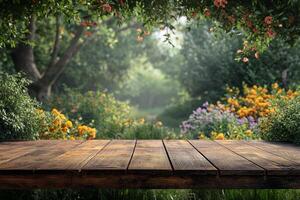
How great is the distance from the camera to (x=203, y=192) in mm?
4625

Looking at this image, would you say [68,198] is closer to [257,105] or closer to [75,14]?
[75,14]

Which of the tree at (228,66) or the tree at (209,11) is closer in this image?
the tree at (209,11)

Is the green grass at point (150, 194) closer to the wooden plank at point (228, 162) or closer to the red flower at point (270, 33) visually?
the wooden plank at point (228, 162)

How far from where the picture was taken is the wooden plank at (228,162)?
2617 millimetres

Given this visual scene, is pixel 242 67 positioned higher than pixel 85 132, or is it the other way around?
pixel 242 67

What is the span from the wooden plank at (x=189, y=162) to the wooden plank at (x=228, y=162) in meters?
0.06

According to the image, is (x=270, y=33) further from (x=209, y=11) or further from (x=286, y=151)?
(x=286, y=151)

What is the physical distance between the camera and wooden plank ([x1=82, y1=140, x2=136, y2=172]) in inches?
104

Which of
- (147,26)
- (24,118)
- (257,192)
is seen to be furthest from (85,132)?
(257,192)

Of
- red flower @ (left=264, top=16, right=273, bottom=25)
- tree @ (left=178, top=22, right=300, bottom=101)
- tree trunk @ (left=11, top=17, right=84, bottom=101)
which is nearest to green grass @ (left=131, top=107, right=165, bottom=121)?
tree @ (left=178, top=22, right=300, bottom=101)

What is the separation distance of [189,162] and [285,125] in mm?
2106

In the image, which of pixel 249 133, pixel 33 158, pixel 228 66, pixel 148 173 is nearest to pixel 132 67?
pixel 228 66

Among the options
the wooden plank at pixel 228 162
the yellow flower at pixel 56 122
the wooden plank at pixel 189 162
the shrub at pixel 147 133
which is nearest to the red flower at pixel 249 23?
the wooden plank at pixel 228 162

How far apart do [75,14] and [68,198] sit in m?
2.10
